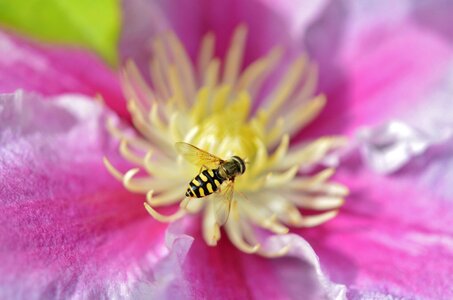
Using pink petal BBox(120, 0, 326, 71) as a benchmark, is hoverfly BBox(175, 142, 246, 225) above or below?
below

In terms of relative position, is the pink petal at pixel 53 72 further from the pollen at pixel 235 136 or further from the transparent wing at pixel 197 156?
the transparent wing at pixel 197 156

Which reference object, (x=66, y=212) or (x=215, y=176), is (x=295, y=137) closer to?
(x=215, y=176)

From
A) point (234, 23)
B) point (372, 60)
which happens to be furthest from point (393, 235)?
point (234, 23)

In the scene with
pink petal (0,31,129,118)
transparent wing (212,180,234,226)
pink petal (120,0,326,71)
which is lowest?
pink petal (0,31,129,118)

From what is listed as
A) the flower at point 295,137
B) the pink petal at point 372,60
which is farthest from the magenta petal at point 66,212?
the pink petal at point 372,60

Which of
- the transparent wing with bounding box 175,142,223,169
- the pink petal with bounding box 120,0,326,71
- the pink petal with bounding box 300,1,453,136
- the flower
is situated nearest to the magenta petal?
the flower

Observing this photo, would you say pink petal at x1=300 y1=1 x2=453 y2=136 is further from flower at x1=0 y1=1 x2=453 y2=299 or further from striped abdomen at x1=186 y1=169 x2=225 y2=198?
striped abdomen at x1=186 y1=169 x2=225 y2=198
